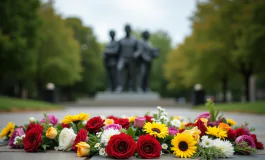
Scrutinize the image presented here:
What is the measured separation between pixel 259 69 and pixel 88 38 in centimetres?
2716

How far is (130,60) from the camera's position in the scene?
21750mm

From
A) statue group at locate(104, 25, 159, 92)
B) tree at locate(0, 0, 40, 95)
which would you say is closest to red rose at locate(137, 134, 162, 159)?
tree at locate(0, 0, 40, 95)

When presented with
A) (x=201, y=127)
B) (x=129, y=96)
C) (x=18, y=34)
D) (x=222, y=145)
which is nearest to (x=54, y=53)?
(x=18, y=34)

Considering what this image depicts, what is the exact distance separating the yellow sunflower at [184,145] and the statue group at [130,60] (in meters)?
17.8

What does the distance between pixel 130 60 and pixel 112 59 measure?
1.31 meters

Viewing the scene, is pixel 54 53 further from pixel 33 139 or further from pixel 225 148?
pixel 225 148

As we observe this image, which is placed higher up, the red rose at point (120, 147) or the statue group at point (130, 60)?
the statue group at point (130, 60)

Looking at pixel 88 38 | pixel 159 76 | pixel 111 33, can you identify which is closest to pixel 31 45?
pixel 111 33

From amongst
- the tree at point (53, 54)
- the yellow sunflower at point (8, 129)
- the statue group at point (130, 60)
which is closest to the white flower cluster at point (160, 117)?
the yellow sunflower at point (8, 129)

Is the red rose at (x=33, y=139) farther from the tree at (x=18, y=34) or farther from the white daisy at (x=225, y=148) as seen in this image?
the tree at (x=18, y=34)

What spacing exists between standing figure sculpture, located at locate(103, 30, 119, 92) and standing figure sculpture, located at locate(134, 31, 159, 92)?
5.10 ft

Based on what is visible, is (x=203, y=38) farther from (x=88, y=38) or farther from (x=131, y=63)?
(x=88, y=38)

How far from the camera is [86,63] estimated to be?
44375mm

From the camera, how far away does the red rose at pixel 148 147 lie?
3.09 metres
